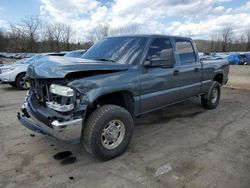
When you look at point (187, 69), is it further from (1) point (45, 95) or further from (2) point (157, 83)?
(1) point (45, 95)

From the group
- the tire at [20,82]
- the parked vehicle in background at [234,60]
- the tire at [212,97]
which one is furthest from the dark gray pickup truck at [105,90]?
the parked vehicle in background at [234,60]

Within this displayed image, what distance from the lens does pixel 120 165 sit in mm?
3508

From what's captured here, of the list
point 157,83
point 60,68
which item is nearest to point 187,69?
point 157,83

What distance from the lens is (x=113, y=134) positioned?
3.66 meters

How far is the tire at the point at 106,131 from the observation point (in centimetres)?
332

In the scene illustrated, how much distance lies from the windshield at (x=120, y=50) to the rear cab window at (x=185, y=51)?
3.66ft

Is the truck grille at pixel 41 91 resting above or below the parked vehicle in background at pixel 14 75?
above

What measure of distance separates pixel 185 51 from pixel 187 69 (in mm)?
473

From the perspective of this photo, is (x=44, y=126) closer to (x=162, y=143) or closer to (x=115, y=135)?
(x=115, y=135)

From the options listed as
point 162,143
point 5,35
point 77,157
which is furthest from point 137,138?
point 5,35

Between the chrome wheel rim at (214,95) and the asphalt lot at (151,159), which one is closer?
the asphalt lot at (151,159)

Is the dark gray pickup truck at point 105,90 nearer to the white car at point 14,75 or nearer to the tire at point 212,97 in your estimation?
the tire at point 212,97

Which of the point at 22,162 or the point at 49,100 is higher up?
the point at 49,100

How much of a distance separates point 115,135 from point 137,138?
93cm
